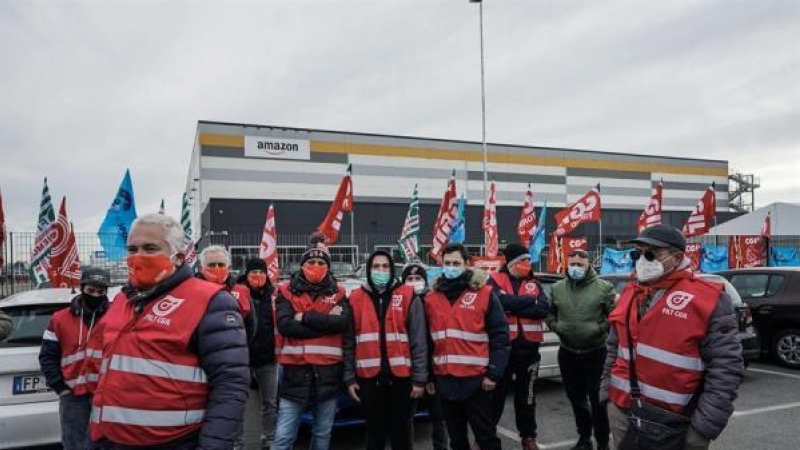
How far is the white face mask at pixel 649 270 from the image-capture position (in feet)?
9.55

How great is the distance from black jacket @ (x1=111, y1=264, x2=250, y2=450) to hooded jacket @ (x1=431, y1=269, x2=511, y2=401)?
2122 mm

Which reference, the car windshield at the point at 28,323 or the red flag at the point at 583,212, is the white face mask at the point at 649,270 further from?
the red flag at the point at 583,212

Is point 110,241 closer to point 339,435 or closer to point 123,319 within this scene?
point 339,435

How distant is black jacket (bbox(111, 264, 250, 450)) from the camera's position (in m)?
2.18

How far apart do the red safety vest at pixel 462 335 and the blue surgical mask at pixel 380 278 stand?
46 centimetres

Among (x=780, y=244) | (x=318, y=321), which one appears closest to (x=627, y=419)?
(x=318, y=321)

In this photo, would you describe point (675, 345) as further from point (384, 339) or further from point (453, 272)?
point (384, 339)

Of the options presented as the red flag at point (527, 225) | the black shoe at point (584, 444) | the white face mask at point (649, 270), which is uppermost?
the red flag at point (527, 225)

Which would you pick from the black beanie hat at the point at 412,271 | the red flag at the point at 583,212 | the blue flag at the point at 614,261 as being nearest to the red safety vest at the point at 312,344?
the black beanie hat at the point at 412,271

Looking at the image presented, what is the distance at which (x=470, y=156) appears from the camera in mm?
42938

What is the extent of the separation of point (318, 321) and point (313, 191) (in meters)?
34.9

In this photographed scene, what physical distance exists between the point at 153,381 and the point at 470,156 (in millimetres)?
41782

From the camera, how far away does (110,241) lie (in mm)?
10000

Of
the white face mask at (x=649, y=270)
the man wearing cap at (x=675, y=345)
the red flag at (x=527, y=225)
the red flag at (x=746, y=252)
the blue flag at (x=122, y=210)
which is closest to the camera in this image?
the man wearing cap at (x=675, y=345)
